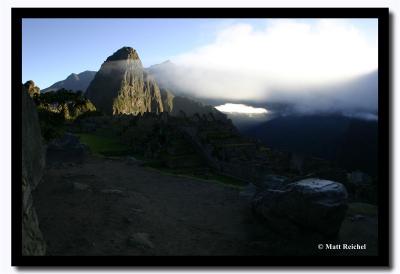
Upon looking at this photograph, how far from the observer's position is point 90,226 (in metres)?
10.5

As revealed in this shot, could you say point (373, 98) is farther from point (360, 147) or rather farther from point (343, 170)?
point (343, 170)

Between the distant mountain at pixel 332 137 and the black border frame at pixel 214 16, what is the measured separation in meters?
1.27

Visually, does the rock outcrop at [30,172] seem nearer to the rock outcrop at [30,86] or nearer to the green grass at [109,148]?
the rock outcrop at [30,86]

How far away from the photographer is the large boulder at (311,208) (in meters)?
10.2

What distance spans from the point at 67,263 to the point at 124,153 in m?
20.3

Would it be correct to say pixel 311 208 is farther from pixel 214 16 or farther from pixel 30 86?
pixel 30 86

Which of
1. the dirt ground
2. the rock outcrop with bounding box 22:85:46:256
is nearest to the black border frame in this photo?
the rock outcrop with bounding box 22:85:46:256

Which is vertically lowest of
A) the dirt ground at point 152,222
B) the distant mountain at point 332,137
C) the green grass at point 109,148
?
the dirt ground at point 152,222

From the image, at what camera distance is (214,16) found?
30.6ft

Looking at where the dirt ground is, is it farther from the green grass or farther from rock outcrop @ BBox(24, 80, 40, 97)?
the green grass

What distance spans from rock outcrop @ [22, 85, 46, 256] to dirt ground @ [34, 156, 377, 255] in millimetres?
490

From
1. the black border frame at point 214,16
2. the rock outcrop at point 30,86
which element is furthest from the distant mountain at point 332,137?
the rock outcrop at point 30,86

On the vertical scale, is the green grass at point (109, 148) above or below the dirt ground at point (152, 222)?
above

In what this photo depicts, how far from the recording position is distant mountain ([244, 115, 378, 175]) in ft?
39.2
